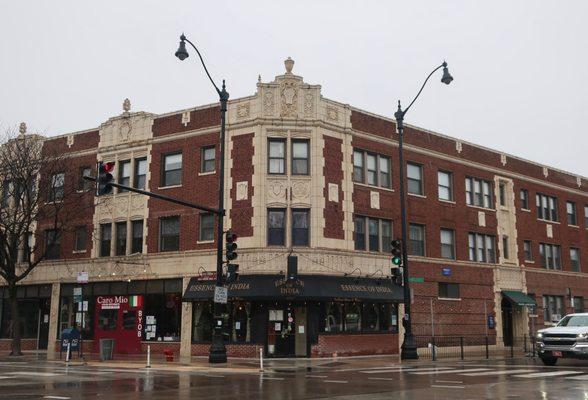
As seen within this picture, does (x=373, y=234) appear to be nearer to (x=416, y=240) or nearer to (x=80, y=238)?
(x=416, y=240)

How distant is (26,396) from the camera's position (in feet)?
48.4

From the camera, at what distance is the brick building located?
31.2 m

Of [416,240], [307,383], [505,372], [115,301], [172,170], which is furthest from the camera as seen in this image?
[416,240]

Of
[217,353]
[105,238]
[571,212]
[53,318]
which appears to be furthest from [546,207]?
[53,318]

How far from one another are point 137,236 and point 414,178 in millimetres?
15569

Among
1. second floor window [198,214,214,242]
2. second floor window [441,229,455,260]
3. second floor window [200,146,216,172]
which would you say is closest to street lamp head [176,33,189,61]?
second floor window [200,146,216,172]

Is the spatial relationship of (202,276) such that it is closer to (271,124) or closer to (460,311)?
(271,124)

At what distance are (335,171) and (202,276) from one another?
8.23 m

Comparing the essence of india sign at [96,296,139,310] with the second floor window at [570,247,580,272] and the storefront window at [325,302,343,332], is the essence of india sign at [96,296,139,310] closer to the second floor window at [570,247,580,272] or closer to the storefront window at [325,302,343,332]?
the storefront window at [325,302,343,332]

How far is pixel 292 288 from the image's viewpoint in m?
30.0

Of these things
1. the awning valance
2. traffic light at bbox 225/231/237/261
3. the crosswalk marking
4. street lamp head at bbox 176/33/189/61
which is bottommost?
the crosswalk marking

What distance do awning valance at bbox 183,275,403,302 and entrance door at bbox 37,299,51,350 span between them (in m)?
10.5

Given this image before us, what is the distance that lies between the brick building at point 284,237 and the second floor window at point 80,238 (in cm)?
7

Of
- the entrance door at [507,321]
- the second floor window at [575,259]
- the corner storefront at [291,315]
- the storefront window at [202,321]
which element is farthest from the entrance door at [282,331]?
the second floor window at [575,259]
